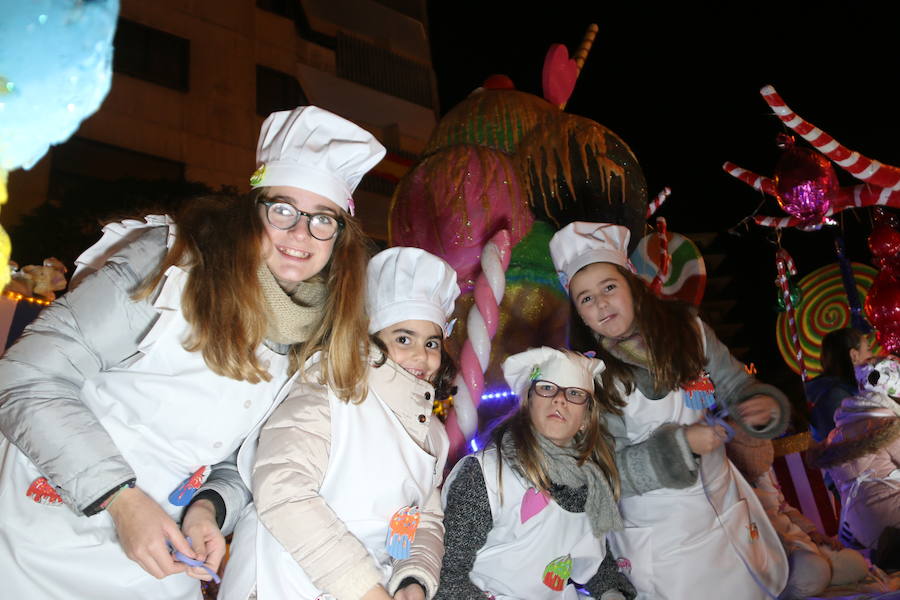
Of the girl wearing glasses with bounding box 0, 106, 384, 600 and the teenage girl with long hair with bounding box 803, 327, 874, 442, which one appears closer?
the girl wearing glasses with bounding box 0, 106, 384, 600

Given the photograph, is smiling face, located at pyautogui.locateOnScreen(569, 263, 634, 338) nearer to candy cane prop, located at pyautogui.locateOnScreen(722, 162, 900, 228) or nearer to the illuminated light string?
the illuminated light string

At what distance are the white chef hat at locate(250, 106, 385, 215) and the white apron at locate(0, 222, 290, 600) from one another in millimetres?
454

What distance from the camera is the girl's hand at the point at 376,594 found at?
1.66 m

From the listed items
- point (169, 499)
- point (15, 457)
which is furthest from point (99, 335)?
point (169, 499)

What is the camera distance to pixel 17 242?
792cm

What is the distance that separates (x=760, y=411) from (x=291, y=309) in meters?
1.85

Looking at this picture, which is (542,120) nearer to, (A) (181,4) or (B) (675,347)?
(B) (675,347)

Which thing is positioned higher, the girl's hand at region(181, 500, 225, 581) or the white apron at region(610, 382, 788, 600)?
the girl's hand at region(181, 500, 225, 581)

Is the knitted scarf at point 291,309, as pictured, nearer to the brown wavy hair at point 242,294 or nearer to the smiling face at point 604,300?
the brown wavy hair at point 242,294

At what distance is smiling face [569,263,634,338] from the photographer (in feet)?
9.45

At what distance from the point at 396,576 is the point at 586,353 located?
1345 mm

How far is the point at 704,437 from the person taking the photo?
97.0 inches

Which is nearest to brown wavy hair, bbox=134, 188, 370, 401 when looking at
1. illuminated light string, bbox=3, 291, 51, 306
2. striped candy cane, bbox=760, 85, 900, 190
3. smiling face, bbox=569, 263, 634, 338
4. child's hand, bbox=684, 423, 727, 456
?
smiling face, bbox=569, 263, 634, 338

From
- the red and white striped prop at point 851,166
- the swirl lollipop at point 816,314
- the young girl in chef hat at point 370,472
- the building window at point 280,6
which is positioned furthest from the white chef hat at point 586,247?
the building window at point 280,6
